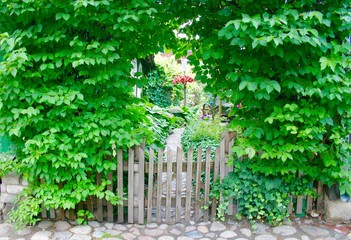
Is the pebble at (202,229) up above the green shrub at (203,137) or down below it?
below

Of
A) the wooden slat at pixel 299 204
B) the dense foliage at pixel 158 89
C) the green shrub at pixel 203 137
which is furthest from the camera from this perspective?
the dense foliage at pixel 158 89

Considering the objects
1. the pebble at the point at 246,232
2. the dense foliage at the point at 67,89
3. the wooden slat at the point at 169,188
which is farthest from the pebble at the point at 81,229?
the pebble at the point at 246,232

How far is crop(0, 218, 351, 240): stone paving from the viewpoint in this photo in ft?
10.2

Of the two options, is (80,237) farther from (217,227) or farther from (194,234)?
(217,227)

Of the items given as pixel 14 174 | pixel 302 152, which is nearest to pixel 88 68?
pixel 14 174

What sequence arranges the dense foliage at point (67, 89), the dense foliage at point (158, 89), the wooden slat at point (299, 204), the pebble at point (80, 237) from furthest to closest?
the dense foliage at point (158, 89)
the wooden slat at point (299, 204)
the pebble at point (80, 237)
the dense foliage at point (67, 89)

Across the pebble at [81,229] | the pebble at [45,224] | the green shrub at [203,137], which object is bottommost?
the pebble at [81,229]

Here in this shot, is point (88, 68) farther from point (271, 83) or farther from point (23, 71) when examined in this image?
point (271, 83)

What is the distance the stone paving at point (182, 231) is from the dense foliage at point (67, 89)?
0.19 meters

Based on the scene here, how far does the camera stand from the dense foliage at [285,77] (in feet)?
8.89

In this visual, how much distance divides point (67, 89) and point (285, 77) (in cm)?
202

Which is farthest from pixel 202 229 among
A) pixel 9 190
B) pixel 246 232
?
pixel 9 190

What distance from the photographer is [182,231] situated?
10.8 ft

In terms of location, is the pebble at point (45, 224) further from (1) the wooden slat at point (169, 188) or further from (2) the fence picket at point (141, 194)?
(1) the wooden slat at point (169, 188)
